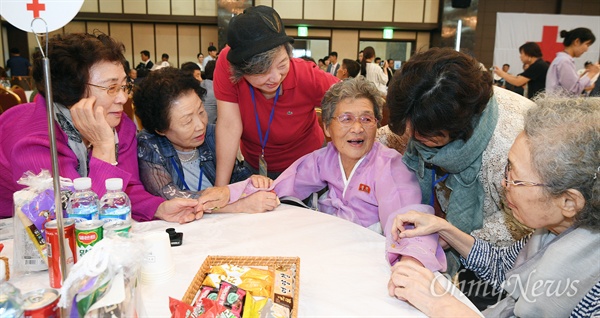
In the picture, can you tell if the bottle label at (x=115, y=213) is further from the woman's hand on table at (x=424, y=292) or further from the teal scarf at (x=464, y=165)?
the teal scarf at (x=464, y=165)

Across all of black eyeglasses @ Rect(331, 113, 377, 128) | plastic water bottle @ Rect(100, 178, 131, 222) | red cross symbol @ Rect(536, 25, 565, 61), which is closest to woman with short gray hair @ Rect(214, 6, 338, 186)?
black eyeglasses @ Rect(331, 113, 377, 128)

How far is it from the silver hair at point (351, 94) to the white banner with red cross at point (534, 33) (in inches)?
534

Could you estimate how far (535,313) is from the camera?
1.21 meters

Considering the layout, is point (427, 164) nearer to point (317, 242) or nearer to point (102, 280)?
point (317, 242)

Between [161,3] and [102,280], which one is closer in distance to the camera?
[102,280]

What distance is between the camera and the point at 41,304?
76cm

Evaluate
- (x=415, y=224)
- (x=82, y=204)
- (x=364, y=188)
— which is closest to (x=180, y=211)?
(x=82, y=204)

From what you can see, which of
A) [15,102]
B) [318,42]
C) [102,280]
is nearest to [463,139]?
[102,280]

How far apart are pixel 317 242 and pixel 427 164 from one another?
65cm

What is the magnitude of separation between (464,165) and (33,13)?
1399 mm

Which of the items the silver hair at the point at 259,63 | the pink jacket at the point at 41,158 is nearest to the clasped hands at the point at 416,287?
the pink jacket at the point at 41,158

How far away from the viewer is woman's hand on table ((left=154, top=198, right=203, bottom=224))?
1706 mm

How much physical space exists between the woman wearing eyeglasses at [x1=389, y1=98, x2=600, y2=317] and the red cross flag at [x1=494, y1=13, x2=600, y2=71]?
14.2m

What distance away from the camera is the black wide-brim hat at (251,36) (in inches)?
76.5
